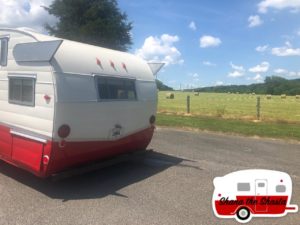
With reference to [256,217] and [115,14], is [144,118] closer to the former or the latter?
[256,217]

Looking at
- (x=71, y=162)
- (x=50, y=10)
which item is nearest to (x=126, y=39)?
(x=50, y=10)

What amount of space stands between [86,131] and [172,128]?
337 inches

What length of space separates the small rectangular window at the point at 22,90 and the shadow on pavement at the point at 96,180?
152 centimetres

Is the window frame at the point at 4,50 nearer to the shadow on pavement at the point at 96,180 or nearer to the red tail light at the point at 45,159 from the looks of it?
the red tail light at the point at 45,159

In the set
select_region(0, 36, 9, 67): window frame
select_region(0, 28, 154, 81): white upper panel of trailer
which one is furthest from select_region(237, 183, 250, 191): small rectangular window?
select_region(0, 36, 9, 67): window frame

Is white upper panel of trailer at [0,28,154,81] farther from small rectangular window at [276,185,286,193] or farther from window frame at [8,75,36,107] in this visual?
small rectangular window at [276,185,286,193]

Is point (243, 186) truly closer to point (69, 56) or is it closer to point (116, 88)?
point (116, 88)

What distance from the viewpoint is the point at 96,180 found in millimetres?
7152

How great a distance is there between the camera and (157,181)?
279 inches

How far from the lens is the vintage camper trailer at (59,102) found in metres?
6.03

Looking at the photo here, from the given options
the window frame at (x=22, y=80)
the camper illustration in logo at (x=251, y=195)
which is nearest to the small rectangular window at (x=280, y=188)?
the camper illustration in logo at (x=251, y=195)

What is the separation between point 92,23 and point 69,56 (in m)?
21.1

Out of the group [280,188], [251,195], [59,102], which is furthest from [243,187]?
[59,102]

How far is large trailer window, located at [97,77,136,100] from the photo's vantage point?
688 cm
